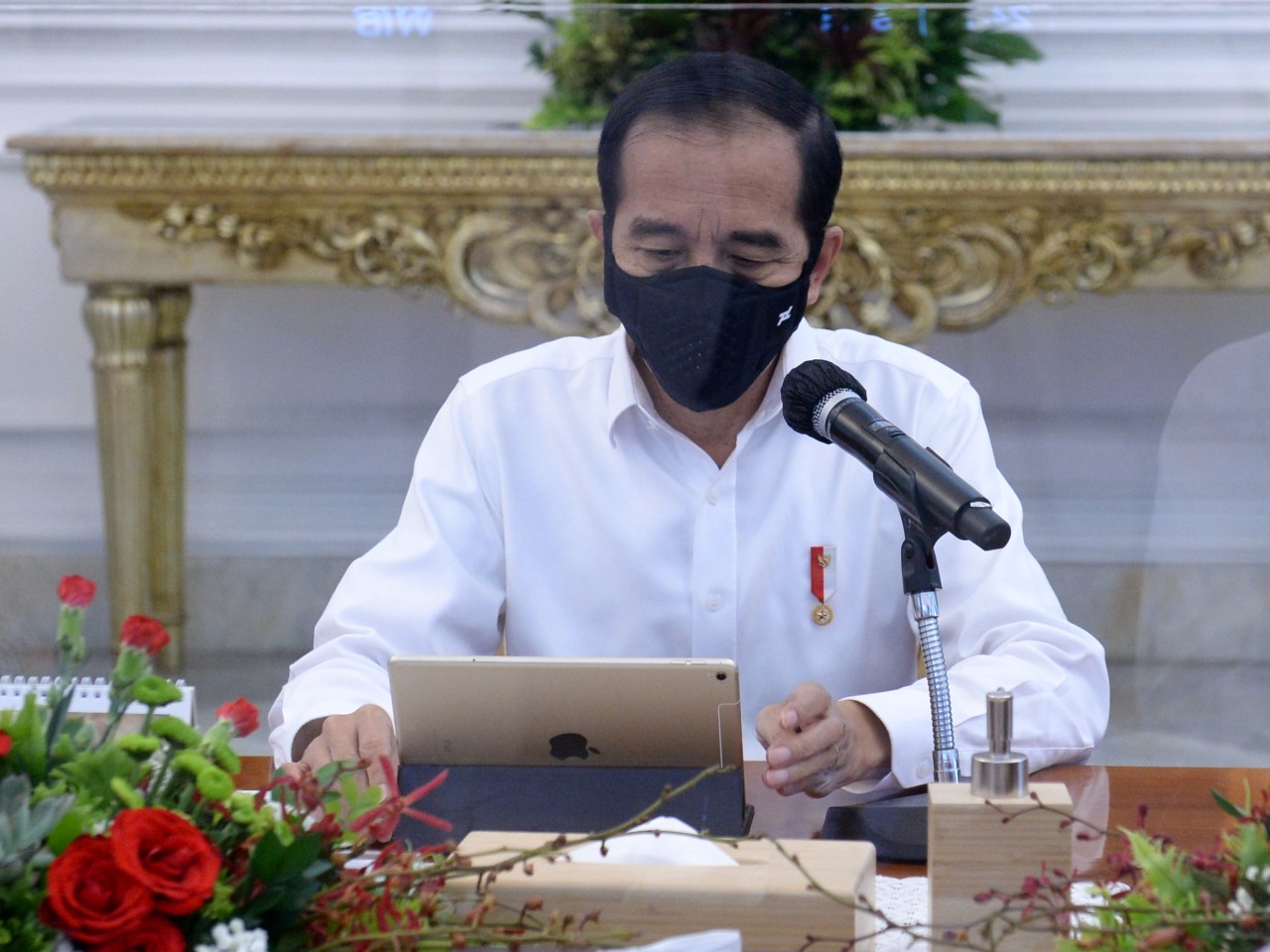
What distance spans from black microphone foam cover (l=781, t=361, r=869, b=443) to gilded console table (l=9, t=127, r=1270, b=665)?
5.84 feet

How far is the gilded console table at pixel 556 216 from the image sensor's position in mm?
3021

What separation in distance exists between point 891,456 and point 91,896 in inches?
25.0

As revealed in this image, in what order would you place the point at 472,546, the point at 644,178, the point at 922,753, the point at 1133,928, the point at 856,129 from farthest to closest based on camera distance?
the point at 856,129, the point at 472,546, the point at 644,178, the point at 922,753, the point at 1133,928

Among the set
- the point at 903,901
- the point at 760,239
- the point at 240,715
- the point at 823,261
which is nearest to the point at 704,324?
the point at 760,239

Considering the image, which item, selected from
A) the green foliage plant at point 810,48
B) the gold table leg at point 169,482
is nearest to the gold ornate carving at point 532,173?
the green foliage plant at point 810,48

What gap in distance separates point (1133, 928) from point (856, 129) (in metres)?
2.56

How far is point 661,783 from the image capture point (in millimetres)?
1270

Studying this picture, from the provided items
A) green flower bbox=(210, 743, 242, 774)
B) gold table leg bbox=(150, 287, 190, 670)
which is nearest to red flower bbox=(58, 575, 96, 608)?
green flower bbox=(210, 743, 242, 774)

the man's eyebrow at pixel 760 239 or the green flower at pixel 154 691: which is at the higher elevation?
the man's eyebrow at pixel 760 239

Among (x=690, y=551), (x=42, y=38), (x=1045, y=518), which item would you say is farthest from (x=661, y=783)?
(x=42, y=38)

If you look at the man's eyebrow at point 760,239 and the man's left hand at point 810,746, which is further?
the man's eyebrow at point 760,239

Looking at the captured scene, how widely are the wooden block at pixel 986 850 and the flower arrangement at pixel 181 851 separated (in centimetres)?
21

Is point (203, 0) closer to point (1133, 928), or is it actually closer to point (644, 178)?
point (644, 178)

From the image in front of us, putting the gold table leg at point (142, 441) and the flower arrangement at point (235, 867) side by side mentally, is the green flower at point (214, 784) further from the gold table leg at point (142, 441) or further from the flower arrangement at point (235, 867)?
the gold table leg at point (142, 441)
